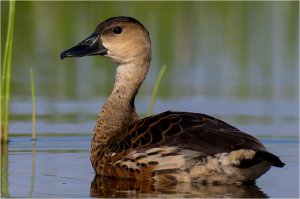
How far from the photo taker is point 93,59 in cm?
1977

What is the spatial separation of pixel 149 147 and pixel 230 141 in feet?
2.60

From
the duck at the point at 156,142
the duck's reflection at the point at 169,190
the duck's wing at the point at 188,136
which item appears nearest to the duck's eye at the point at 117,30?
the duck at the point at 156,142

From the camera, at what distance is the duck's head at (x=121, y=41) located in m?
11.4

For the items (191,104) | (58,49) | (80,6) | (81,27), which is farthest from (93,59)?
(80,6)

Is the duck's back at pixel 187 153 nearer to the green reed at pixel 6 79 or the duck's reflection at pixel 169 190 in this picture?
the duck's reflection at pixel 169 190

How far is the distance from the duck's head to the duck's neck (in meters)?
0.09

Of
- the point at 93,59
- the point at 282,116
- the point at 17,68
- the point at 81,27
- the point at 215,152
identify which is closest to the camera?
the point at 215,152

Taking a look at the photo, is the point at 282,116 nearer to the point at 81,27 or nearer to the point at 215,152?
the point at 215,152

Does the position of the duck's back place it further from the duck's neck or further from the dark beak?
the dark beak

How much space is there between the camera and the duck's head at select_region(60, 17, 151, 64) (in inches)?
447

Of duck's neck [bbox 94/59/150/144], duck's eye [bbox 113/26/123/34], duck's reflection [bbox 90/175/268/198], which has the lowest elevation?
duck's reflection [bbox 90/175/268/198]

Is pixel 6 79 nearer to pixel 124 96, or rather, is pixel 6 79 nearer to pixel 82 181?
pixel 124 96

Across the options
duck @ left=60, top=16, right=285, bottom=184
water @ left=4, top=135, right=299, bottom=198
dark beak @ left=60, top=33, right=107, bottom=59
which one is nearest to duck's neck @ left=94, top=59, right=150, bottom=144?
duck @ left=60, top=16, right=285, bottom=184

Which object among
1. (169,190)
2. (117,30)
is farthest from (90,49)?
(169,190)
